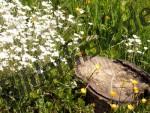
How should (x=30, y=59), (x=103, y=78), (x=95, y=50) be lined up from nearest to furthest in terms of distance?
(x=30, y=59)
(x=103, y=78)
(x=95, y=50)

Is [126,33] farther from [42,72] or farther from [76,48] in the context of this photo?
[42,72]

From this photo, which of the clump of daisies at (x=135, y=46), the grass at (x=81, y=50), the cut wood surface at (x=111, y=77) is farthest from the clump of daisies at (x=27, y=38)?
the clump of daisies at (x=135, y=46)

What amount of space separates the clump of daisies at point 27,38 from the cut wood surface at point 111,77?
278mm

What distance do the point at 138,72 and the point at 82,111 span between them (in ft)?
2.71

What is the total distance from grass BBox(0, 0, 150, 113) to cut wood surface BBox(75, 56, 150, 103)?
133mm

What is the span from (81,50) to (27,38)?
3.02 ft

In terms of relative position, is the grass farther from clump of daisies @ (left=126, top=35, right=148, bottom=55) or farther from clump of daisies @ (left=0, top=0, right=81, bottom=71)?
clump of daisies @ (left=0, top=0, right=81, bottom=71)

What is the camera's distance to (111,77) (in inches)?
198

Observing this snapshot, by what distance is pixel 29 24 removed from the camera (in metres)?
5.11

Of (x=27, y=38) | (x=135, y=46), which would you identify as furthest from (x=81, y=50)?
(x=27, y=38)

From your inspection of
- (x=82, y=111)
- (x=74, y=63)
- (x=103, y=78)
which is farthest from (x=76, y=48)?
(x=82, y=111)

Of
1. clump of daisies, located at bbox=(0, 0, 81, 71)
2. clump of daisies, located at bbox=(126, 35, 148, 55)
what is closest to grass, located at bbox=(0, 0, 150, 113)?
clump of daisies, located at bbox=(126, 35, 148, 55)

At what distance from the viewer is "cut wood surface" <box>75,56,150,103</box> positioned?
4.76 metres

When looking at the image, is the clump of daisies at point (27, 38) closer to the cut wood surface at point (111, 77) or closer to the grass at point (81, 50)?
Result: the grass at point (81, 50)
